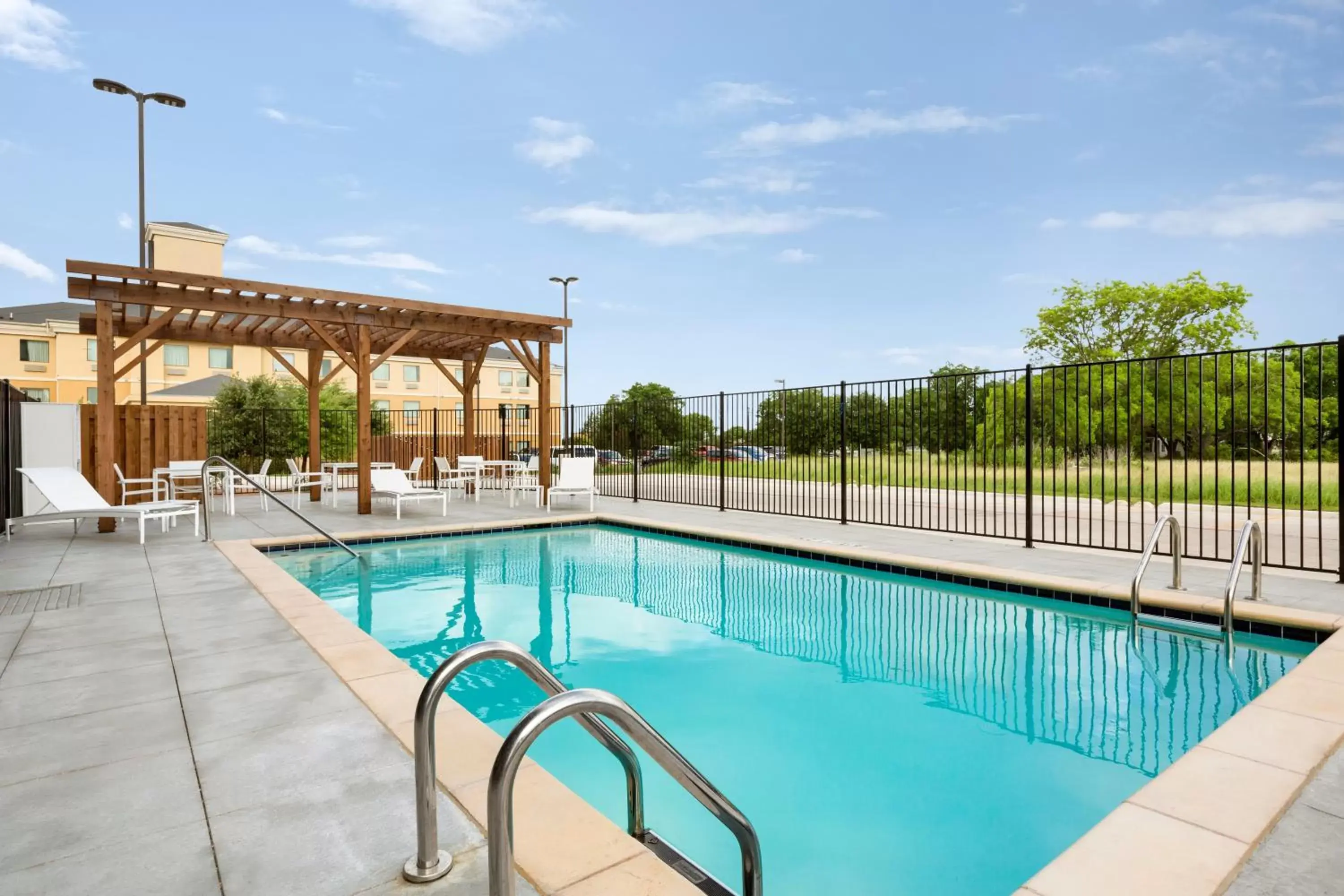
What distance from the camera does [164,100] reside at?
40.2 ft

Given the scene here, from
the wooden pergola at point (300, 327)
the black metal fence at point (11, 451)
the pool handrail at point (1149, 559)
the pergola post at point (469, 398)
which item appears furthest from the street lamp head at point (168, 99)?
the pool handrail at point (1149, 559)

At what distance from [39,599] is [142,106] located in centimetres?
1144

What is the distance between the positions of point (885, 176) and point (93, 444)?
2110 centimetres

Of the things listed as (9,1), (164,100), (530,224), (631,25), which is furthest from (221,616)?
(530,224)

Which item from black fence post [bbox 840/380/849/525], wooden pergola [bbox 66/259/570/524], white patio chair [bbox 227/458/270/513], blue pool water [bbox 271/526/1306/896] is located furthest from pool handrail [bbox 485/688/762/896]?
wooden pergola [bbox 66/259/570/524]

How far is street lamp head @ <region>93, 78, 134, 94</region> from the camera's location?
11617 mm

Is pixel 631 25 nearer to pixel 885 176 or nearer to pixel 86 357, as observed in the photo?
pixel 885 176

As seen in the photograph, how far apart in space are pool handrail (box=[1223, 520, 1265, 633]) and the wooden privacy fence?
13092 mm

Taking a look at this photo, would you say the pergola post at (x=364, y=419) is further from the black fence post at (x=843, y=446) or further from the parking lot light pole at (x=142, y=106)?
the black fence post at (x=843, y=446)

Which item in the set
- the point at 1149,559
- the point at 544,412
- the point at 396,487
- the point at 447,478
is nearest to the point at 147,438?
the point at 396,487

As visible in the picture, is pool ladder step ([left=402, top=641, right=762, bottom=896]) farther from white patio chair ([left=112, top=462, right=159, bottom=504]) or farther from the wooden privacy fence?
the wooden privacy fence

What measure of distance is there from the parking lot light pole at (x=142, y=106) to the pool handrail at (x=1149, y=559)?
1271cm

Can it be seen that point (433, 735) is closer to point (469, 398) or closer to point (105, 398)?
point (105, 398)

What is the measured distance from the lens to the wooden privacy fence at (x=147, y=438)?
11000mm
